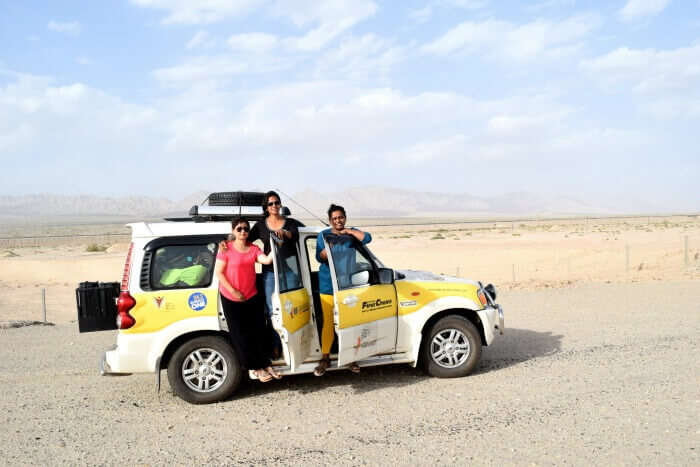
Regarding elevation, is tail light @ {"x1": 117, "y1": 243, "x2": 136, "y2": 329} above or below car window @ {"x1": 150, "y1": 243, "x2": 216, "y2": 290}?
below

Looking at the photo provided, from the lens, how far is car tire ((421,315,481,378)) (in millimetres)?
6953

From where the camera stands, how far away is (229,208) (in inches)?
272

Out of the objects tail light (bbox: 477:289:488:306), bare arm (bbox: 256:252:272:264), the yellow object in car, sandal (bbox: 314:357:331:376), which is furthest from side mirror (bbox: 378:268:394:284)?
the yellow object in car

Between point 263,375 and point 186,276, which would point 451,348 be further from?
point 186,276

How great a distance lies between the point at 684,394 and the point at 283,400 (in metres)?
4.17

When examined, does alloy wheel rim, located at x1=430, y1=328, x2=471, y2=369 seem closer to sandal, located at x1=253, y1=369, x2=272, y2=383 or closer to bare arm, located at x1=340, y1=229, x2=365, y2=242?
bare arm, located at x1=340, y1=229, x2=365, y2=242

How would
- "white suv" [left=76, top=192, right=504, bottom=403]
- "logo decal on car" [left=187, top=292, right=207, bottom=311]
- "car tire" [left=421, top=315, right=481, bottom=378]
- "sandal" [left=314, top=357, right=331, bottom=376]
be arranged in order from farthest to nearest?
1. "car tire" [left=421, top=315, right=481, bottom=378]
2. "sandal" [left=314, top=357, right=331, bottom=376]
3. "logo decal on car" [left=187, top=292, right=207, bottom=311]
4. "white suv" [left=76, top=192, right=504, bottom=403]

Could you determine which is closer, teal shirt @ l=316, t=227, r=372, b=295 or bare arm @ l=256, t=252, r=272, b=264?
bare arm @ l=256, t=252, r=272, b=264

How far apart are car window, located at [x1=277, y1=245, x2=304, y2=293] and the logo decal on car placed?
827 mm

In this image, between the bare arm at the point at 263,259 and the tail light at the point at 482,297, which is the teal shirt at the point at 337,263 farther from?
the tail light at the point at 482,297

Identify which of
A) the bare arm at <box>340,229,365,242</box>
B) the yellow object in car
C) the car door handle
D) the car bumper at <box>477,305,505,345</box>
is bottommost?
the car bumper at <box>477,305,505,345</box>

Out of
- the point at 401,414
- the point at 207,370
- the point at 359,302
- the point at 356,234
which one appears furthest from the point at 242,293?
the point at 401,414

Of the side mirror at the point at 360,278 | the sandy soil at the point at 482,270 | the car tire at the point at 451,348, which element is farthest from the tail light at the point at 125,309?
the sandy soil at the point at 482,270

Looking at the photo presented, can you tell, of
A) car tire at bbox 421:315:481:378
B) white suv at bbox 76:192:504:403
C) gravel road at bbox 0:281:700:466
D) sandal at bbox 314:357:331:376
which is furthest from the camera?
car tire at bbox 421:315:481:378
